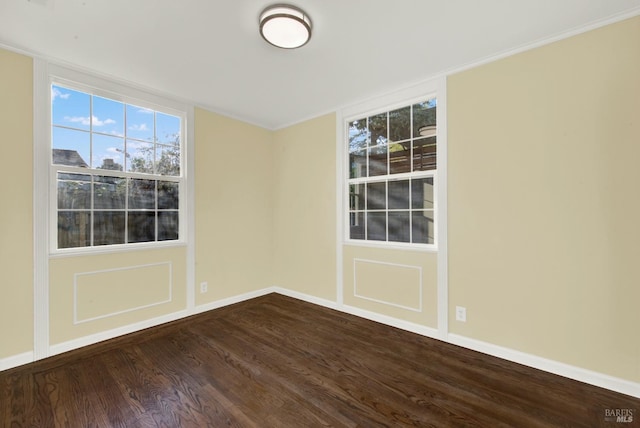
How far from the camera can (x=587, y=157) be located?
2051 mm

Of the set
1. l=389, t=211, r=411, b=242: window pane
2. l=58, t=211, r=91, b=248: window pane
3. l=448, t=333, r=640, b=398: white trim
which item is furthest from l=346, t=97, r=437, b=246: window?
l=58, t=211, r=91, b=248: window pane

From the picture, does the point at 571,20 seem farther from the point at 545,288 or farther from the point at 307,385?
the point at 307,385

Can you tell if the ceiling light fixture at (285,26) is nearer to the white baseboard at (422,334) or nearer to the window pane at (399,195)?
the window pane at (399,195)

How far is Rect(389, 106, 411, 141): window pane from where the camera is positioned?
307 centimetres

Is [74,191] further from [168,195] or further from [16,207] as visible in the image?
[168,195]

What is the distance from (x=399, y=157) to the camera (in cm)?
316

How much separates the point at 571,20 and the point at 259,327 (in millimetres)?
3827

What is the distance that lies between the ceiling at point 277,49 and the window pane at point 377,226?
147 cm

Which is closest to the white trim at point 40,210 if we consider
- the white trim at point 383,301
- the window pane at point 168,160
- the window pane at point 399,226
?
the window pane at point 168,160

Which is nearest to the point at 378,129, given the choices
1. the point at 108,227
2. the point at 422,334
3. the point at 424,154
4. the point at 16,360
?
the point at 424,154

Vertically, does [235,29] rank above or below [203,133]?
above

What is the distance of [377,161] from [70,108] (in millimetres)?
3236

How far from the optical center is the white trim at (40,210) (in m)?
2.36

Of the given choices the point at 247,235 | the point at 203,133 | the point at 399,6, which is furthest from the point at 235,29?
the point at 247,235
